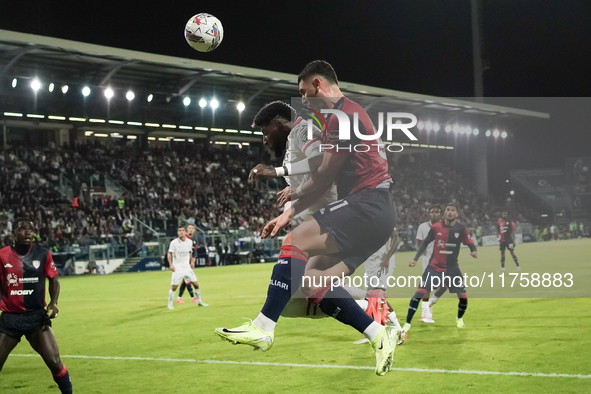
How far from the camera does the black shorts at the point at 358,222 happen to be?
435 cm

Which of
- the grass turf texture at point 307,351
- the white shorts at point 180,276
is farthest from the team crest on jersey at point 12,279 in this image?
the white shorts at point 180,276

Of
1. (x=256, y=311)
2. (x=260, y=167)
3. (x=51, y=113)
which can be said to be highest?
(x=51, y=113)

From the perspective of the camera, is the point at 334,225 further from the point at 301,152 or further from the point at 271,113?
the point at 271,113

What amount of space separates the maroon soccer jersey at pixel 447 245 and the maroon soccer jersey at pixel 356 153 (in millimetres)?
7691

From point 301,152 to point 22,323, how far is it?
4.31 metres

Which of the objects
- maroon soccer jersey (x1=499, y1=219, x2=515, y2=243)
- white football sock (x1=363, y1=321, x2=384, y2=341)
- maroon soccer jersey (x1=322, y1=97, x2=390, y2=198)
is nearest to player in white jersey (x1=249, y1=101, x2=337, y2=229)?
maroon soccer jersey (x1=322, y1=97, x2=390, y2=198)

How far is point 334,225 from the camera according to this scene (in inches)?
171

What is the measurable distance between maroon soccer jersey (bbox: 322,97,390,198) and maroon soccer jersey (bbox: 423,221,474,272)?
7691 millimetres

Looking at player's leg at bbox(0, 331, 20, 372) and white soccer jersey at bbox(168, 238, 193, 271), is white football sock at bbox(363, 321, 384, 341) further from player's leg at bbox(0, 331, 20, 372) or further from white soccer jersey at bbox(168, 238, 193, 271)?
white soccer jersey at bbox(168, 238, 193, 271)

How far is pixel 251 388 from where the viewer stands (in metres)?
7.90

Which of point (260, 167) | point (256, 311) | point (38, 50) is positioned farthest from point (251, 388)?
point (38, 50)

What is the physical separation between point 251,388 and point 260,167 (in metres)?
4.41

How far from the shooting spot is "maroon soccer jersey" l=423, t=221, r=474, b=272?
11945 mm

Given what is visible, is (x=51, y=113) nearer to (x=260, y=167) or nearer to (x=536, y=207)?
(x=260, y=167)
